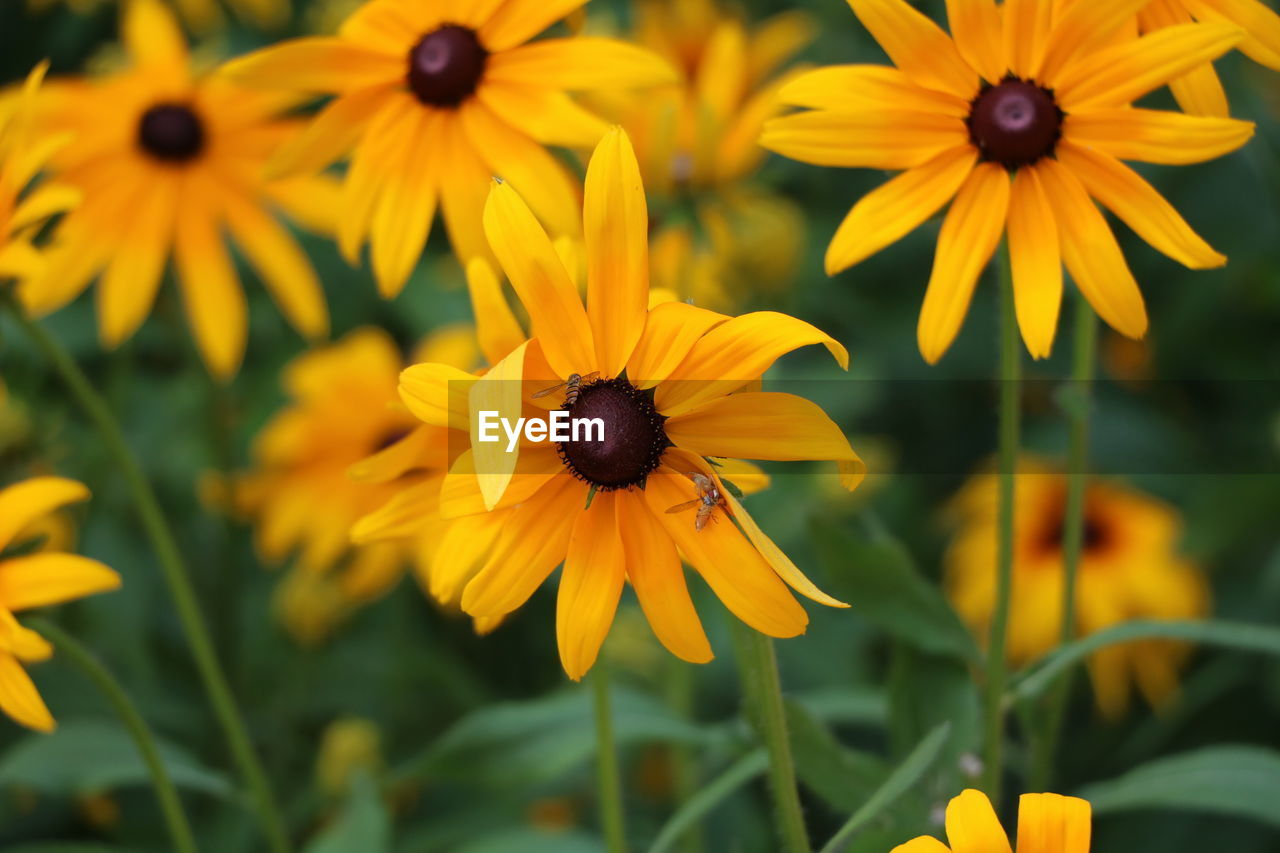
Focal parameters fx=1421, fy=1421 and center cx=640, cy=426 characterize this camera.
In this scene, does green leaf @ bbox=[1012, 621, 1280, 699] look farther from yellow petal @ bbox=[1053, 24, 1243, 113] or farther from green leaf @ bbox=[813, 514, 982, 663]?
yellow petal @ bbox=[1053, 24, 1243, 113]

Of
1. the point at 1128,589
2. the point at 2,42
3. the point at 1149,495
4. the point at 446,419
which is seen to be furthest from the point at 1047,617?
the point at 2,42

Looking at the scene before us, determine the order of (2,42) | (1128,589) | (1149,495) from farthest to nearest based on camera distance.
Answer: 1. (2,42)
2. (1149,495)
3. (1128,589)

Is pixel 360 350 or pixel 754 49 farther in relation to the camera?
pixel 754 49

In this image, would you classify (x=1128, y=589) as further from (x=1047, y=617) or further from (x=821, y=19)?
(x=821, y=19)

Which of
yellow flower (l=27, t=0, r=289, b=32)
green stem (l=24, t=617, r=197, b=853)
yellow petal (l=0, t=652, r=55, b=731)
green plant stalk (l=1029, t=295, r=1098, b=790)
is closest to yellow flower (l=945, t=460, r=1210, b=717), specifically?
green plant stalk (l=1029, t=295, r=1098, b=790)

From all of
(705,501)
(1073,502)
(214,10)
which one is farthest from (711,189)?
(214,10)

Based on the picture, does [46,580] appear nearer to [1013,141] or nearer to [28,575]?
[28,575]

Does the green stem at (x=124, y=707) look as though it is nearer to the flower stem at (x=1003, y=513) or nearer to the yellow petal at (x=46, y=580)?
the yellow petal at (x=46, y=580)
